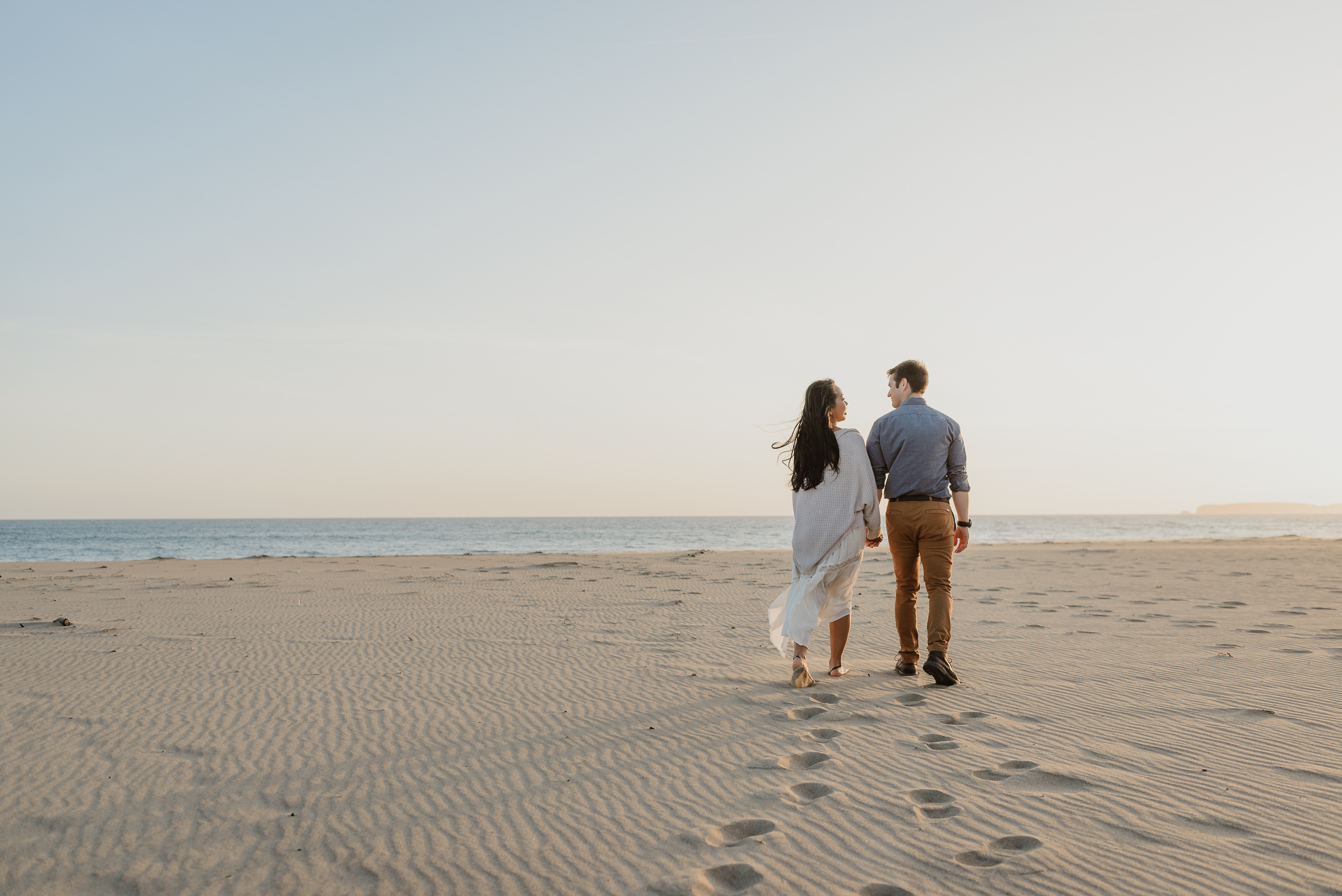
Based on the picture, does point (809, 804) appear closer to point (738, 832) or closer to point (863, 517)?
point (738, 832)

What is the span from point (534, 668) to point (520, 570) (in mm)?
8588

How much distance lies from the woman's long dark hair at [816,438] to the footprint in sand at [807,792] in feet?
7.65

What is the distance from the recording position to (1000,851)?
2.63 metres

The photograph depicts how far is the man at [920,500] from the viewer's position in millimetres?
5125

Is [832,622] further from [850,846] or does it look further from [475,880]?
[475,880]

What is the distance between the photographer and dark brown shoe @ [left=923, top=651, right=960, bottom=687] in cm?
495

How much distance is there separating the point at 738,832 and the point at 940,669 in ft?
8.52

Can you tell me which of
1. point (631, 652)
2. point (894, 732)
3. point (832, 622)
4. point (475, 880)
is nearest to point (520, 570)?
point (631, 652)

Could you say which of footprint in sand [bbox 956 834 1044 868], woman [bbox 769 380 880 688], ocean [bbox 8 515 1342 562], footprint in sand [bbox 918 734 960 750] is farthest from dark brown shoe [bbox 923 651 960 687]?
ocean [bbox 8 515 1342 562]

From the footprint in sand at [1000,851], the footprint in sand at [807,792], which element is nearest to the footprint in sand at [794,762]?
the footprint in sand at [807,792]

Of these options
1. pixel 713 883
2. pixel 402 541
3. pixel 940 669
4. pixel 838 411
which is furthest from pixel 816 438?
pixel 402 541

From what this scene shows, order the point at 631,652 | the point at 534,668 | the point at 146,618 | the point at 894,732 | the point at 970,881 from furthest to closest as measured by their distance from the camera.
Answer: the point at 146,618 < the point at 631,652 < the point at 534,668 < the point at 894,732 < the point at 970,881

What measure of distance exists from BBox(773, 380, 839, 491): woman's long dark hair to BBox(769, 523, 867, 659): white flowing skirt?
466mm

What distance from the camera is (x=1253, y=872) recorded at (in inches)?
96.6
